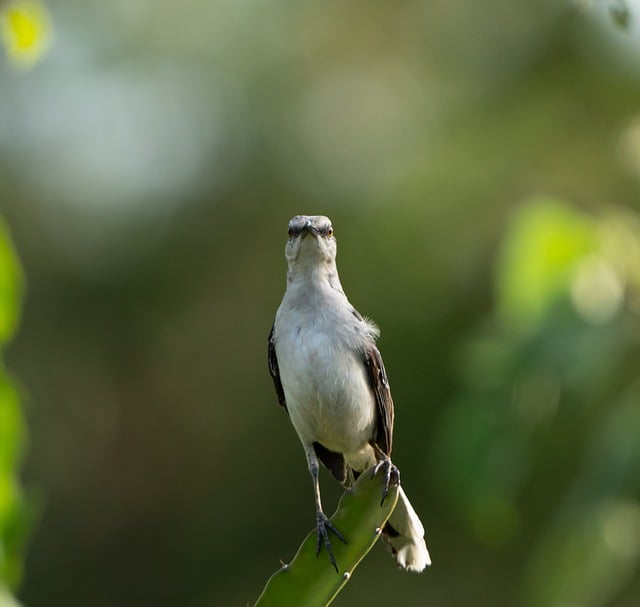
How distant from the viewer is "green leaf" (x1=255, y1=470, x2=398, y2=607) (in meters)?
3.53

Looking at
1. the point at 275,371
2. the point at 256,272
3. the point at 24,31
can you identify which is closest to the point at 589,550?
the point at 275,371

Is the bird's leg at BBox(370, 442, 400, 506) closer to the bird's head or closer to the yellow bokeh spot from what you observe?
the bird's head

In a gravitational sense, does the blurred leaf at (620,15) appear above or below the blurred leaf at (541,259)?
above

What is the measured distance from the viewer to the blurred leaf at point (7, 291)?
12.4 ft

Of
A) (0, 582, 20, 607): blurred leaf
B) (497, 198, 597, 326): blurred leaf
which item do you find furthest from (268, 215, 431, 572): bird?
(0, 582, 20, 607): blurred leaf

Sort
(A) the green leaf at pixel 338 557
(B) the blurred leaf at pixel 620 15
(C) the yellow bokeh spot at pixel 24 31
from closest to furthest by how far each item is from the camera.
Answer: (B) the blurred leaf at pixel 620 15 → (A) the green leaf at pixel 338 557 → (C) the yellow bokeh spot at pixel 24 31

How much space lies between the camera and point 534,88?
18.1m

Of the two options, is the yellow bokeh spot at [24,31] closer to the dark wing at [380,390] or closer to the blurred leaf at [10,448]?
the blurred leaf at [10,448]

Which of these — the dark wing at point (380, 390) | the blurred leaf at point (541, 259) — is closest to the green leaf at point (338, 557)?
the dark wing at point (380, 390)

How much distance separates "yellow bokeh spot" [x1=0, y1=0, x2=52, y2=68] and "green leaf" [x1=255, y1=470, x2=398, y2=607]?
5.94 feet

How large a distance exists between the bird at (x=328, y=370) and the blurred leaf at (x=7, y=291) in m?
1.31

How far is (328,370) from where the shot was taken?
4.75 meters

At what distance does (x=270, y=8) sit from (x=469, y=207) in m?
6.18

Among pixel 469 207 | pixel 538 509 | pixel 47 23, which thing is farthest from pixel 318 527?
pixel 469 207
